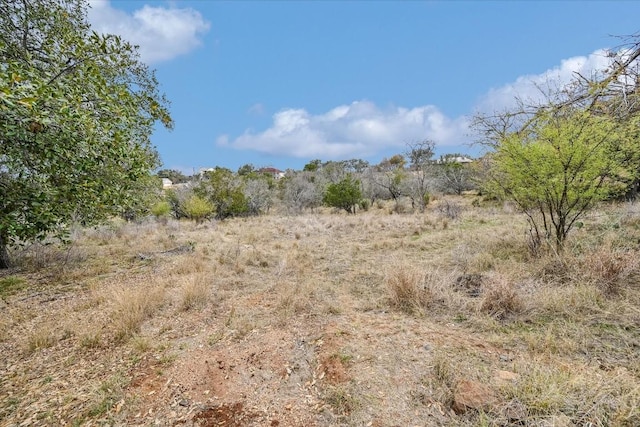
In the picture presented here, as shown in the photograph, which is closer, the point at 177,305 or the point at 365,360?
the point at 365,360

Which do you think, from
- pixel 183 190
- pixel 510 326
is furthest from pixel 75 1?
pixel 183 190

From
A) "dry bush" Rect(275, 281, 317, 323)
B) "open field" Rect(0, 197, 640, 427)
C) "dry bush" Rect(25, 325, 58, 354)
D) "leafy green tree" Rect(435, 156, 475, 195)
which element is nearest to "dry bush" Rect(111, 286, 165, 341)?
"open field" Rect(0, 197, 640, 427)

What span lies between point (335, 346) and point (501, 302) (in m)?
2.24

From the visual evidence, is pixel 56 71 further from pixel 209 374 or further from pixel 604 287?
pixel 604 287

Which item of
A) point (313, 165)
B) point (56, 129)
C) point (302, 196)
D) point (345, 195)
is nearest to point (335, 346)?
point (56, 129)

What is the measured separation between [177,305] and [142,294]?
0.52 meters

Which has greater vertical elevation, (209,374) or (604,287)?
(604,287)

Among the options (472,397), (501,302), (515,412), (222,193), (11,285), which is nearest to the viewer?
(515,412)

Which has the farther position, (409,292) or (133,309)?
(409,292)

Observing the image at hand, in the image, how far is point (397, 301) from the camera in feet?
15.0

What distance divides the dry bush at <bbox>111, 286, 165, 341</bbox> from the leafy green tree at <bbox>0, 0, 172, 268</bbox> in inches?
51.4

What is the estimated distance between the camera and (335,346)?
3490mm

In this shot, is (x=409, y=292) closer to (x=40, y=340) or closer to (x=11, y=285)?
(x=40, y=340)

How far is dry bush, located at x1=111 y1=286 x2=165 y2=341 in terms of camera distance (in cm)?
407
